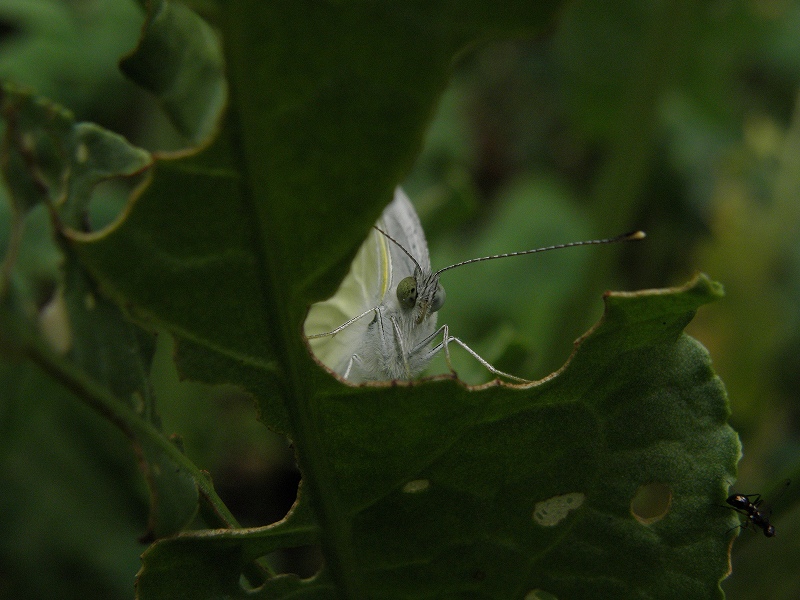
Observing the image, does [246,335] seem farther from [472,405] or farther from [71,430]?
[71,430]

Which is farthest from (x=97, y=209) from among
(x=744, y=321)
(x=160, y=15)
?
(x=744, y=321)

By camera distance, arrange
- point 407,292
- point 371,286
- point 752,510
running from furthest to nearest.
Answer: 1. point 371,286
2. point 407,292
3. point 752,510

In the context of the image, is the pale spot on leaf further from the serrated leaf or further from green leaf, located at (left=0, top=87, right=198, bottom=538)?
green leaf, located at (left=0, top=87, right=198, bottom=538)

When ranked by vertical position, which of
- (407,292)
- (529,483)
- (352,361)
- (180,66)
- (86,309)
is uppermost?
(180,66)

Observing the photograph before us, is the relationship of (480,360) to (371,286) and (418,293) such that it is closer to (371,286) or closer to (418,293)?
(418,293)

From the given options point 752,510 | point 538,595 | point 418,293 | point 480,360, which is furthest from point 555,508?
point 418,293

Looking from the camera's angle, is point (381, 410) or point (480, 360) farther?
point (480, 360)
